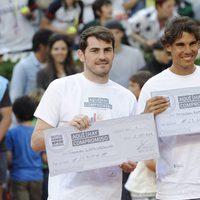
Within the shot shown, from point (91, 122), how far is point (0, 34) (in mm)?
7923

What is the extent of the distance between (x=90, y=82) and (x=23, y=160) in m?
3.21

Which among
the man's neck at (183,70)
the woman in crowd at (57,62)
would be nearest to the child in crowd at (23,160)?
the woman in crowd at (57,62)

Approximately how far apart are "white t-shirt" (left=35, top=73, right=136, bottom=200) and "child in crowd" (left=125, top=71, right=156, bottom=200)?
69.2 inches

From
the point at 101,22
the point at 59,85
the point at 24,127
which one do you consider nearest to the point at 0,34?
the point at 101,22

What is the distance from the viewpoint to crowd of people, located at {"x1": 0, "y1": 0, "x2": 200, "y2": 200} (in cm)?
679

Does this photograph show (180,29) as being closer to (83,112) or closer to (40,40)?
(83,112)

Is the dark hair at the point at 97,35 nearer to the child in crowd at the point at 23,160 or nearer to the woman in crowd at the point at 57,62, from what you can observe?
the child in crowd at the point at 23,160

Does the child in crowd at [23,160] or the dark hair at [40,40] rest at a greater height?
the dark hair at [40,40]

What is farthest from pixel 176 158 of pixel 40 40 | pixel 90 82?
pixel 40 40

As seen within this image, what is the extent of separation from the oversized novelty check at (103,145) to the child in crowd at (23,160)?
10.9 feet

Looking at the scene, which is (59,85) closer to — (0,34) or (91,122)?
(91,122)

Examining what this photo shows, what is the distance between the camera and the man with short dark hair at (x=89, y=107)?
268 inches

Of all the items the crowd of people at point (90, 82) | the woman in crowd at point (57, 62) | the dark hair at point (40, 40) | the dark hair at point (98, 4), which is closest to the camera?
the crowd of people at point (90, 82)

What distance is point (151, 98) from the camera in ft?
21.7
